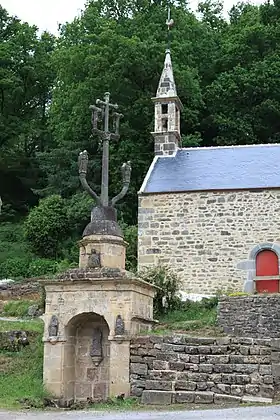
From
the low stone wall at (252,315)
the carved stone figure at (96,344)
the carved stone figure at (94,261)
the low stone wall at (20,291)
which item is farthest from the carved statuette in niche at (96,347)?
the low stone wall at (20,291)

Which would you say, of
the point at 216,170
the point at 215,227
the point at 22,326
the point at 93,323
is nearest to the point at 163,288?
the point at 215,227

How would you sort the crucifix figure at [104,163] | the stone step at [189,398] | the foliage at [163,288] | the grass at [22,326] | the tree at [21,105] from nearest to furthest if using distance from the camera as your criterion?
the stone step at [189,398]
the crucifix figure at [104,163]
the grass at [22,326]
the foliage at [163,288]
the tree at [21,105]

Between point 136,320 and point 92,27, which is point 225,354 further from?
point 92,27

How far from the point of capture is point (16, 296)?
70.7ft

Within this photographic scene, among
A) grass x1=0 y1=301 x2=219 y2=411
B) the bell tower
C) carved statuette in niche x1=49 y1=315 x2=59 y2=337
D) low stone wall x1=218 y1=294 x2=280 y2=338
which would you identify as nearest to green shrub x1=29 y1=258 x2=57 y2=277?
the bell tower

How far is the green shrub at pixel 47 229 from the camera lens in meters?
27.4

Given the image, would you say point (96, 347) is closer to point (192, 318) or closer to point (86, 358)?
point (86, 358)

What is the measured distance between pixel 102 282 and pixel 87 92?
22939mm

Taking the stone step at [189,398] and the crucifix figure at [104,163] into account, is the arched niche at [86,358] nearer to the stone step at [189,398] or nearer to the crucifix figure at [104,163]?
the stone step at [189,398]

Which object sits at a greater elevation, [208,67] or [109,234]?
[208,67]

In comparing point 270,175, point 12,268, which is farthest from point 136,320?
point 12,268

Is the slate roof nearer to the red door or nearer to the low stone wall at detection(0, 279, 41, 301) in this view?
the red door

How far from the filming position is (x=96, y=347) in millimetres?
10883

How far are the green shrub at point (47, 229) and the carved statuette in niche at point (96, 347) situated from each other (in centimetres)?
1668
